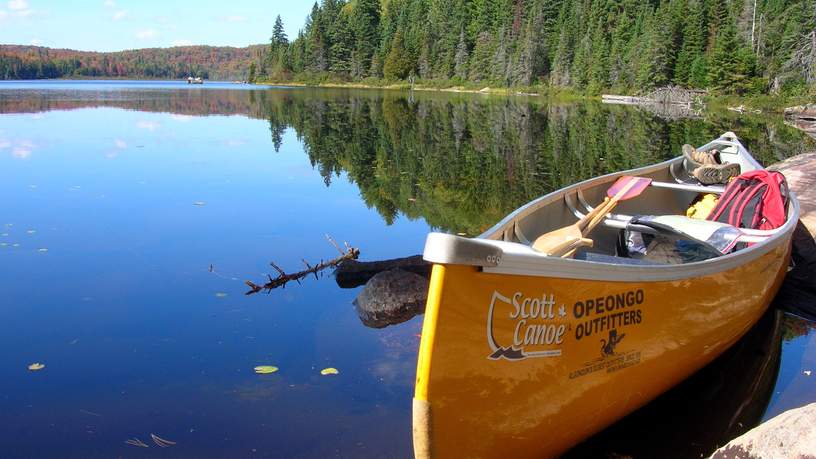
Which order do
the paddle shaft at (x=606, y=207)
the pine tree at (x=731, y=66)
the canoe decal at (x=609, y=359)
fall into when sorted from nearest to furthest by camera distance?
the canoe decal at (x=609, y=359) → the paddle shaft at (x=606, y=207) → the pine tree at (x=731, y=66)

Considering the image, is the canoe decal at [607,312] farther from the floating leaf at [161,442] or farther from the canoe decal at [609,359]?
the floating leaf at [161,442]

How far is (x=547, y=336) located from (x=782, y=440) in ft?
3.98

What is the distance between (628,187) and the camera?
6.75 m

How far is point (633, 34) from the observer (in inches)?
2813

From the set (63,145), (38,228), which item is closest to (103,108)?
(63,145)

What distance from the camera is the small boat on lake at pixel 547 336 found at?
10.8 ft

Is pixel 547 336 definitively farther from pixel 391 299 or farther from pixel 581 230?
pixel 391 299

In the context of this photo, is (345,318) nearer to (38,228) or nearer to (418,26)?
(38,228)

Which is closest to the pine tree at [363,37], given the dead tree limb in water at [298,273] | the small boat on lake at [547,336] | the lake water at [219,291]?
the lake water at [219,291]

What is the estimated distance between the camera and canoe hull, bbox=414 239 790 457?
3312 millimetres

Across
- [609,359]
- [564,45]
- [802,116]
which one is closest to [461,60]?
[564,45]

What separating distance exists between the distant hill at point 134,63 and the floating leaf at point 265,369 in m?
112

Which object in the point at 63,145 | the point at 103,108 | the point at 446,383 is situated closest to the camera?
the point at 446,383

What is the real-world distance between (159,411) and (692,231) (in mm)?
4652
